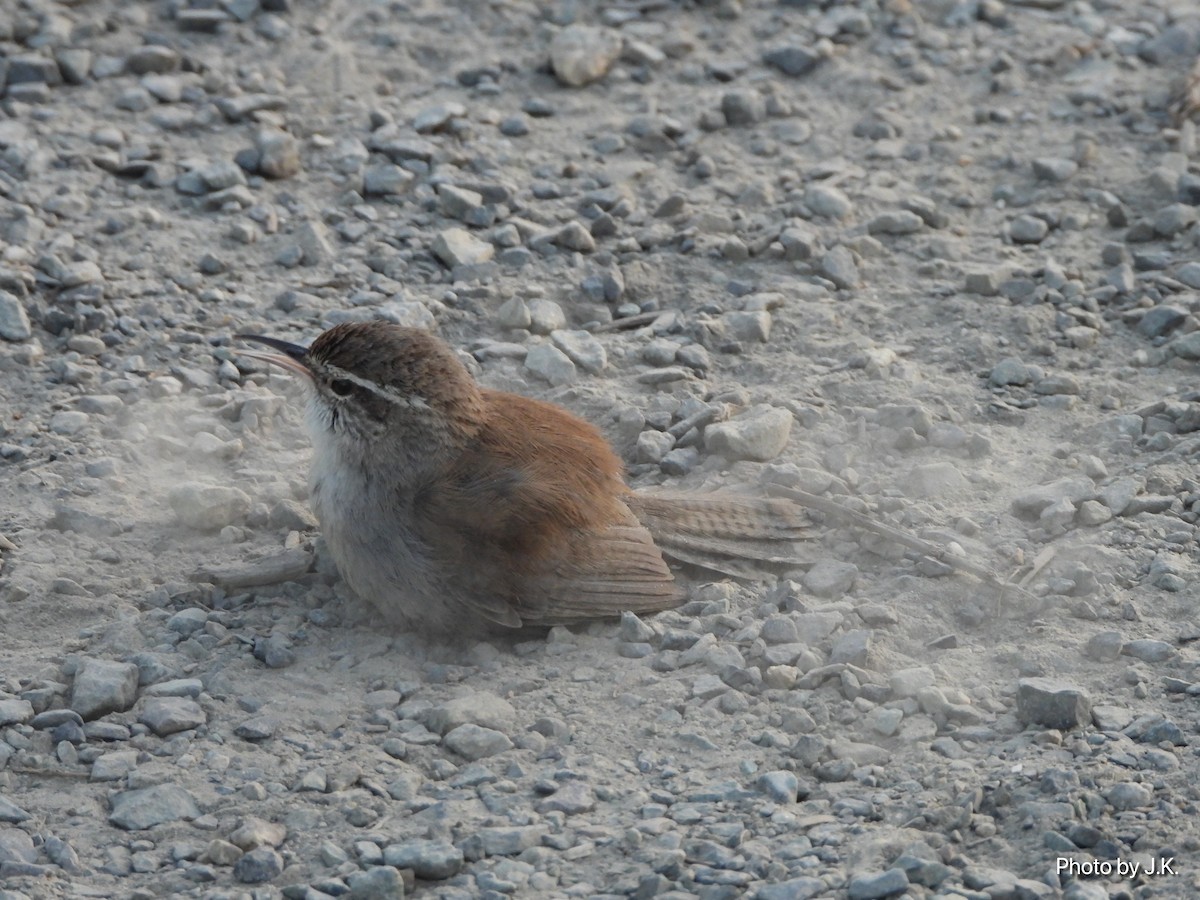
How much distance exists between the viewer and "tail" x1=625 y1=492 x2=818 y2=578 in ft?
25.9

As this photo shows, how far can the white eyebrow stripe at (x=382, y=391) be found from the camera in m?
7.72

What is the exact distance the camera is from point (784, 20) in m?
12.6

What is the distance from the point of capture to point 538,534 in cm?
752

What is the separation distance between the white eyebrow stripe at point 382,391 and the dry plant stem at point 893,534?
1.82 metres

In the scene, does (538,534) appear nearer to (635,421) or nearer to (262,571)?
(262,571)

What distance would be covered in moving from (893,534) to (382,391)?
8.13ft

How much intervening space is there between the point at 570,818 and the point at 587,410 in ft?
10.4

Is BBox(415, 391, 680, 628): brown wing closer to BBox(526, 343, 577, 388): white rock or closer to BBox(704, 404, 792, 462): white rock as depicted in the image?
BBox(704, 404, 792, 462): white rock

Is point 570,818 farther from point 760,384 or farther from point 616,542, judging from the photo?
point 760,384

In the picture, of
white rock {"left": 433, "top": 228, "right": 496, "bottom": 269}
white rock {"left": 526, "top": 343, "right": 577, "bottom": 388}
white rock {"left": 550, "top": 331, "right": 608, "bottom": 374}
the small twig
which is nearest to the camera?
white rock {"left": 526, "top": 343, "right": 577, "bottom": 388}

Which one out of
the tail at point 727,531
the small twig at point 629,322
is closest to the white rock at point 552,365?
the small twig at point 629,322

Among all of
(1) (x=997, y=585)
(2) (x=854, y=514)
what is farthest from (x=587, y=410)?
(1) (x=997, y=585)

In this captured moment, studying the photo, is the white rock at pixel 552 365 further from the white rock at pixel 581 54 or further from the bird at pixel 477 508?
the white rock at pixel 581 54

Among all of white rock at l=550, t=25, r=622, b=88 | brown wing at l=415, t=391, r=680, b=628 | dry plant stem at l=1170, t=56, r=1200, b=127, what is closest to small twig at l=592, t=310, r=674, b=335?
brown wing at l=415, t=391, r=680, b=628
